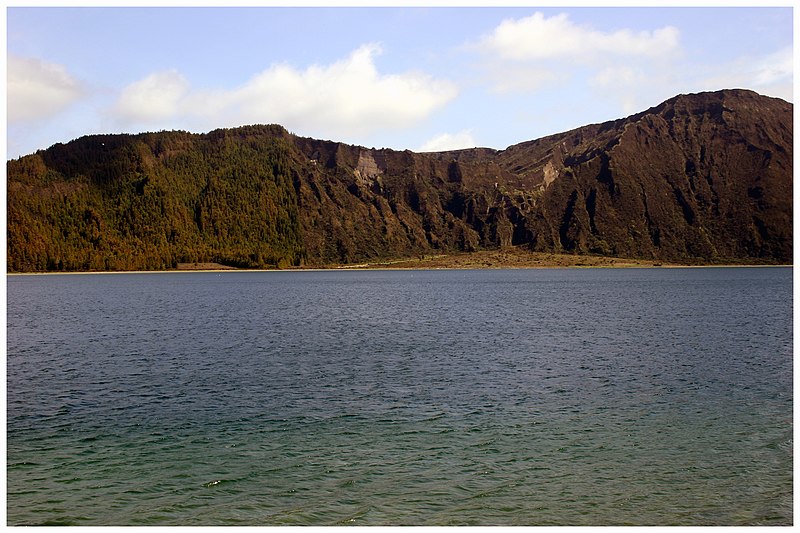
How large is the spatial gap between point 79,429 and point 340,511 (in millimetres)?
14957

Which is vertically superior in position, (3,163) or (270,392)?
(3,163)

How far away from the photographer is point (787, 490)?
23.1 m

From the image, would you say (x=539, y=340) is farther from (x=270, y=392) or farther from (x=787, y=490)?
(x=787, y=490)

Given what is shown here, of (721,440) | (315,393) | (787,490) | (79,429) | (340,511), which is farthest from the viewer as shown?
(315,393)

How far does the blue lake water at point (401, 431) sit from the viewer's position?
21.9 meters

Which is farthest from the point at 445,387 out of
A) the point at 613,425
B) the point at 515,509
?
the point at 515,509

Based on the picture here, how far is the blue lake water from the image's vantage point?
71.8 ft

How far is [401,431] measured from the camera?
30188 millimetres

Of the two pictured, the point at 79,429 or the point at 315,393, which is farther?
the point at 315,393

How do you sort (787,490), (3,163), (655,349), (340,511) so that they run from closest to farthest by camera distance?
(3,163) < (340,511) < (787,490) < (655,349)

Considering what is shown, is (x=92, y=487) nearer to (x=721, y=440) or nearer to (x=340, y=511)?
(x=340, y=511)

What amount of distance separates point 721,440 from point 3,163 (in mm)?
26830

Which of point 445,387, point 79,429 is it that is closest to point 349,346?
point 445,387

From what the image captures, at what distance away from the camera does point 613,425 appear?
31.0 metres
